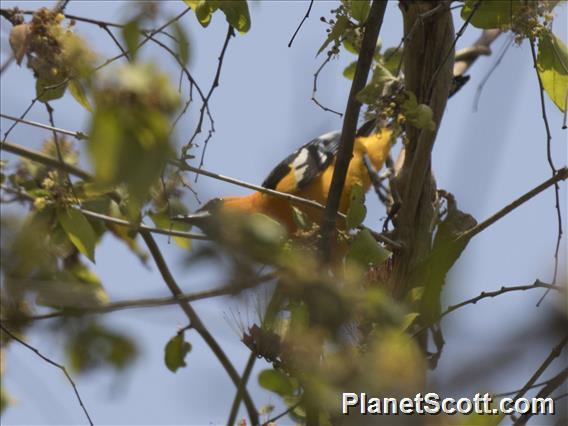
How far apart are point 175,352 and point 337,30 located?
1.20 metres

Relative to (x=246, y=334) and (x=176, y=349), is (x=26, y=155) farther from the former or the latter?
(x=246, y=334)

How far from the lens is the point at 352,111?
1.92m

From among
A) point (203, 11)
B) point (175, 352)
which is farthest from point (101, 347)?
point (175, 352)

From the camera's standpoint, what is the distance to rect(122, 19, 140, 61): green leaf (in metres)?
0.98

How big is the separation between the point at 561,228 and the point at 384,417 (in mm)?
1337

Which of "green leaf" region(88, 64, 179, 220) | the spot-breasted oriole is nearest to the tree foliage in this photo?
"green leaf" region(88, 64, 179, 220)

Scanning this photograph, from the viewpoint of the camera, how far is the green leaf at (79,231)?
2.34m

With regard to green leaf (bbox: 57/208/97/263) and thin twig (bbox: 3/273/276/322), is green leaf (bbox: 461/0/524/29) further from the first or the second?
thin twig (bbox: 3/273/276/322)

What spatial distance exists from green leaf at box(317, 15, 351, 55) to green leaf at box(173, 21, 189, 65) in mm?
1058

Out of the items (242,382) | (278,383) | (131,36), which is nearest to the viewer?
(131,36)

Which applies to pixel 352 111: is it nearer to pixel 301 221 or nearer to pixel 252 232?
pixel 301 221

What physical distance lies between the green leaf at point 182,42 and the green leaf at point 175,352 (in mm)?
1805

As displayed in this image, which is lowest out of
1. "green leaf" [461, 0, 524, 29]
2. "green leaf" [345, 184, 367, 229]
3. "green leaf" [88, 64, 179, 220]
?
"green leaf" [88, 64, 179, 220]

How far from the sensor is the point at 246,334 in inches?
64.0
